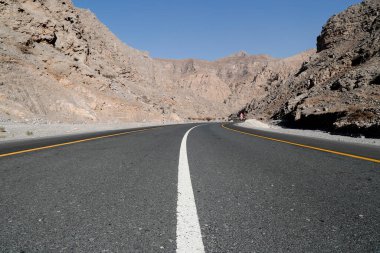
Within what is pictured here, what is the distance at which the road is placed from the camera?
249 cm

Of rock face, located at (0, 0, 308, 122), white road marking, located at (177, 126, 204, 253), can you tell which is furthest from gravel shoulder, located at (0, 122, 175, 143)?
white road marking, located at (177, 126, 204, 253)

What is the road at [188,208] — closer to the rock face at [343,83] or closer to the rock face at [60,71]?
the rock face at [343,83]

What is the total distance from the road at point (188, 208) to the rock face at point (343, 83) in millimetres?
15631

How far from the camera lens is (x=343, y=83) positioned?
36.7 m

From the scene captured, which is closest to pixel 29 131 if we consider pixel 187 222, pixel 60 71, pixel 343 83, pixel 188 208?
pixel 188 208

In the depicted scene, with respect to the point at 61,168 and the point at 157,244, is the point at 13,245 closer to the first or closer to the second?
the point at 157,244

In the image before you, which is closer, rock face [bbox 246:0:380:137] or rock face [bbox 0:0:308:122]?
rock face [bbox 246:0:380:137]

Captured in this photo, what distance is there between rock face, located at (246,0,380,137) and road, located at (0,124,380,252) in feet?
51.3

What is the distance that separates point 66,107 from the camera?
35.5m

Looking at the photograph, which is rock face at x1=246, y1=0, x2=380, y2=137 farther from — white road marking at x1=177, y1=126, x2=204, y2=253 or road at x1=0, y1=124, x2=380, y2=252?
white road marking at x1=177, y1=126, x2=204, y2=253

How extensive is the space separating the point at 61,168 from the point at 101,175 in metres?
1.07

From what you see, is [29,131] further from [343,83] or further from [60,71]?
[343,83]

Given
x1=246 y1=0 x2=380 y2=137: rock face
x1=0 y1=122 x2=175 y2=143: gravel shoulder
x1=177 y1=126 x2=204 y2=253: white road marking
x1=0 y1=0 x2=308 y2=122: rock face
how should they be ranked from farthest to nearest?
Answer: x1=0 y1=0 x2=308 y2=122: rock face < x1=246 y1=0 x2=380 y2=137: rock face < x1=0 y1=122 x2=175 y2=143: gravel shoulder < x1=177 y1=126 x2=204 y2=253: white road marking

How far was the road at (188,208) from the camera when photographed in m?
2.49
